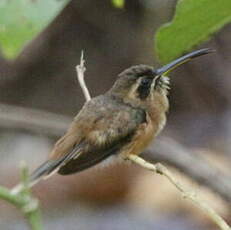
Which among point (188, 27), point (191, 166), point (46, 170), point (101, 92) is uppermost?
point (101, 92)

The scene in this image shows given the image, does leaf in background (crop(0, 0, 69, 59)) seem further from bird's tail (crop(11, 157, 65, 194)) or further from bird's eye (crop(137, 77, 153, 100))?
bird's eye (crop(137, 77, 153, 100))

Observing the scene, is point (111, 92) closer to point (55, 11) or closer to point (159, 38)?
point (159, 38)

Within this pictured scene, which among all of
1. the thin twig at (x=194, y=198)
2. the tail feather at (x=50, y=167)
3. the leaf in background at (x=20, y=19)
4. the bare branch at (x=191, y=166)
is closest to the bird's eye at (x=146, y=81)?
the tail feather at (x=50, y=167)

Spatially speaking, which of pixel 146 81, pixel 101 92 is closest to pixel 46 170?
pixel 146 81

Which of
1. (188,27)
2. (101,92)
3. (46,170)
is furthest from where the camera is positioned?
(101,92)

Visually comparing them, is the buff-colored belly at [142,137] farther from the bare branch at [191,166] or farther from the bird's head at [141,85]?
the bare branch at [191,166]

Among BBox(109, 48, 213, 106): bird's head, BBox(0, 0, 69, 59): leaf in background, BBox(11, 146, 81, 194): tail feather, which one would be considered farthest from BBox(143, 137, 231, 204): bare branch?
BBox(0, 0, 69, 59): leaf in background

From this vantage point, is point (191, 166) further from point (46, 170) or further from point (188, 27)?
point (188, 27)
